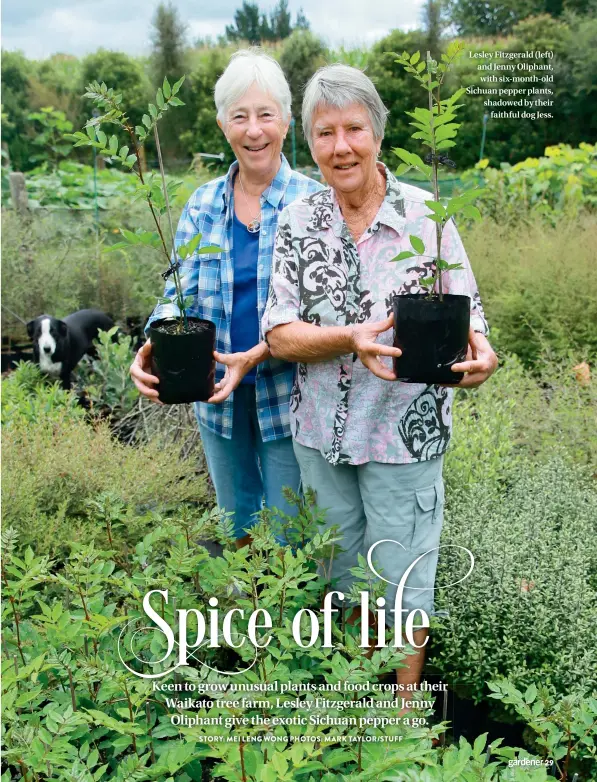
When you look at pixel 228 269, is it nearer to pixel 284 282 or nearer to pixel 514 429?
pixel 284 282

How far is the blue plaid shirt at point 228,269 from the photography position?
2336 millimetres

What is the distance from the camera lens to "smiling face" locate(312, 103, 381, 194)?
1927 millimetres

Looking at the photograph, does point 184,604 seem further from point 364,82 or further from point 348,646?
point 364,82

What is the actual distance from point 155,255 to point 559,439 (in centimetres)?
330

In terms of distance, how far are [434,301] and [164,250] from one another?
0.69 m

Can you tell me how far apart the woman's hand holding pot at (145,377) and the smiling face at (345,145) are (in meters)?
0.65

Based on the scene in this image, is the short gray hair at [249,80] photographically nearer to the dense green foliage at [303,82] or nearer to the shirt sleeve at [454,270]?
the shirt sleeve at [454,270]

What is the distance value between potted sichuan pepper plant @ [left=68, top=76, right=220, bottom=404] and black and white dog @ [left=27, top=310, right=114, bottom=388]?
223cm

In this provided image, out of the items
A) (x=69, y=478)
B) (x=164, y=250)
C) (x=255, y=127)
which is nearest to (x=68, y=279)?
(x=69, y=478)

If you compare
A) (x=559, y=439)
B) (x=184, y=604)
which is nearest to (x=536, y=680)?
(x=184, y=604)

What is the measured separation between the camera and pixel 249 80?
221 centimetres

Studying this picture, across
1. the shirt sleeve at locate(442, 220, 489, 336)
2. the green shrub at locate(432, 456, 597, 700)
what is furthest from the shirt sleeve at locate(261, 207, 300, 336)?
the green shrub at locate(432, 456, 597, 700)

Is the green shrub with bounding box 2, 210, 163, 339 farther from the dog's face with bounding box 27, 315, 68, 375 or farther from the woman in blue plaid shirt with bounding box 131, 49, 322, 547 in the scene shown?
the woman in blue plaid shirt with bounding box 131, 49, 322, 547

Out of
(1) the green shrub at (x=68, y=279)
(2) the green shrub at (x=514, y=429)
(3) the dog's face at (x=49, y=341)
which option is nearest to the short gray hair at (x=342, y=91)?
(2) the green shrub at (x=514, y=429)
